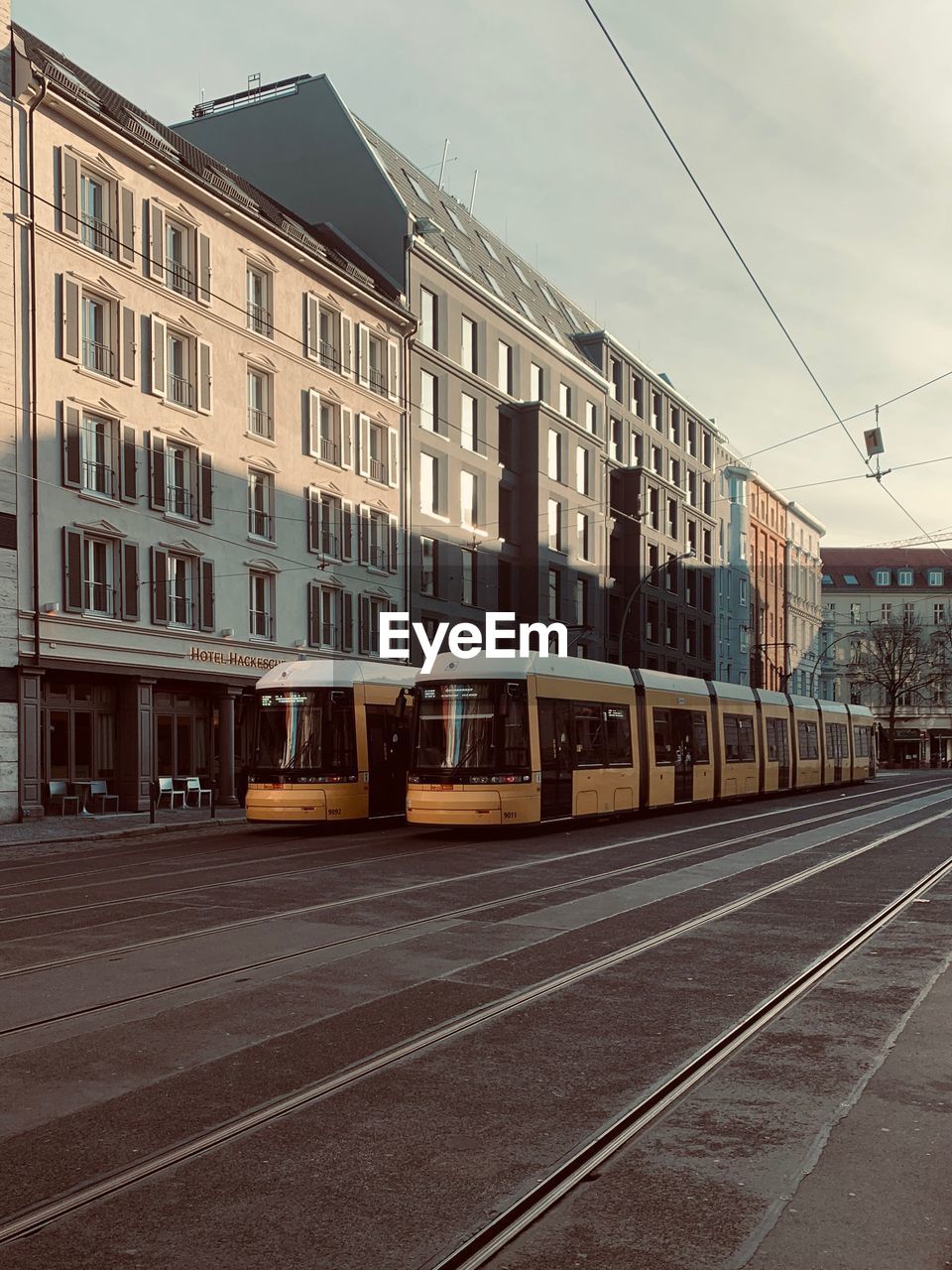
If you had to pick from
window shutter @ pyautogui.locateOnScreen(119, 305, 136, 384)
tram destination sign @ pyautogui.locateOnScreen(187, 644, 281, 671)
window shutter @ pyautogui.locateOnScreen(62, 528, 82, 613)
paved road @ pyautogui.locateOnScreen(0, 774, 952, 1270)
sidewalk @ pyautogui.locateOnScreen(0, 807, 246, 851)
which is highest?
window shutter @ pyautogui.locateOnScreen(119, 305, 136, 384)

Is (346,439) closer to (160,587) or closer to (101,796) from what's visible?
(160,587)

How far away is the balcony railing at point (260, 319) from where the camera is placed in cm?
3522

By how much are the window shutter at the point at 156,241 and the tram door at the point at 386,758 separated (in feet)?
46.2

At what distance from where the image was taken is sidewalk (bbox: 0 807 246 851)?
906 inches

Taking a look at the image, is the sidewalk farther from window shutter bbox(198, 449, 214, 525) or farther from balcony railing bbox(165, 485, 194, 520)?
window shutter bbox(198, 449, 214, 525)

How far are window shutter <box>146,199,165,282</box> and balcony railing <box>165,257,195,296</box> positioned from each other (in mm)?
300

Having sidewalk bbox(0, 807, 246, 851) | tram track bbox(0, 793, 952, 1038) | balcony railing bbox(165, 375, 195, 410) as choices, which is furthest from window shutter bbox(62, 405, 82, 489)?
tram track bbox(0, 793, 952, 1038)

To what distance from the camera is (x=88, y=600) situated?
95.0 feet

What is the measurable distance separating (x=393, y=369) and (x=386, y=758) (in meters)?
21.0

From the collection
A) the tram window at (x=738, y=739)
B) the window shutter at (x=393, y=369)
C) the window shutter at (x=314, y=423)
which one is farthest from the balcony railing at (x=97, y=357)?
the tram window at (x=738, y=739)

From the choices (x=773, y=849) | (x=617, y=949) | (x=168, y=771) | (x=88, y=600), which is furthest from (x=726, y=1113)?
(x=168, y=771)

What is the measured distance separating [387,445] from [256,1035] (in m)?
35.6

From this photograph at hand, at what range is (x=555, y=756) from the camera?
21.5 meters

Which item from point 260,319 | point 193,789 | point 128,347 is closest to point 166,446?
point 128,347
